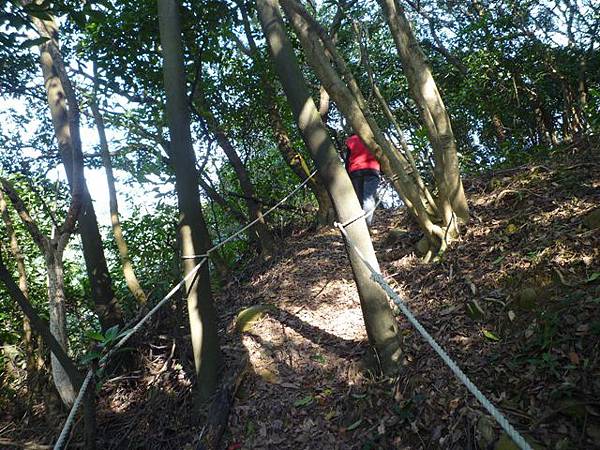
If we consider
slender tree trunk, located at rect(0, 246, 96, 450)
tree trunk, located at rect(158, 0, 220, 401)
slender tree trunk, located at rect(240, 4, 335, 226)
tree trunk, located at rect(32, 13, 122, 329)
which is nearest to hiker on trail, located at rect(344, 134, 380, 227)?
slender tree trunk, located at rect(240, 4, 335, 226)

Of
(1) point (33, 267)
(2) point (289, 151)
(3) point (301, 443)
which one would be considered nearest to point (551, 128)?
(2) point (289, 151)

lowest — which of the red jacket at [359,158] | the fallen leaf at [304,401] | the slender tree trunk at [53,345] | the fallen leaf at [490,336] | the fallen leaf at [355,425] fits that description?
the fallen leaf at [355,425]

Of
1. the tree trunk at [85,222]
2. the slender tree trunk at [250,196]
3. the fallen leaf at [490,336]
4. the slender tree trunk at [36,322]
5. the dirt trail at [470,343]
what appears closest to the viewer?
the dirt trail at [470,343]

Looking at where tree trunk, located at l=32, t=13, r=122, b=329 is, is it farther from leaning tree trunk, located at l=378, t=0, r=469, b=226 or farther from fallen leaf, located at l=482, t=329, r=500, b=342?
leaning tree trunk, located at l=378, t=0, r=469, b=226

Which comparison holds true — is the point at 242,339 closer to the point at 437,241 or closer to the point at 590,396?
the point at 437,241

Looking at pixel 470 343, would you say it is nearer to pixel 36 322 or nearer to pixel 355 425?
pixel 355 425

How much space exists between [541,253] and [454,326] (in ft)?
3.31

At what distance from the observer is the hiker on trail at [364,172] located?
5480 millimetres

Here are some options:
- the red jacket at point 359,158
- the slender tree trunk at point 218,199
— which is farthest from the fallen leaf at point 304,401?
the slender tree trunk at point 218,199

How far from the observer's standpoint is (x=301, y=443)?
2.89 meters

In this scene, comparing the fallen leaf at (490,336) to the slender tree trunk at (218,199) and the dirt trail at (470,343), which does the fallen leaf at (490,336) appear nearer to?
the dirt trail at (470,343)

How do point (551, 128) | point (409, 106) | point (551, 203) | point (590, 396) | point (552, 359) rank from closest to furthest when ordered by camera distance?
1. point (590, 396)
2. point (552, 359)
3. point (551, 203)
4. point (551, 128)
5. point (409, 106)

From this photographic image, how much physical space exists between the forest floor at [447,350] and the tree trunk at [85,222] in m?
0.54

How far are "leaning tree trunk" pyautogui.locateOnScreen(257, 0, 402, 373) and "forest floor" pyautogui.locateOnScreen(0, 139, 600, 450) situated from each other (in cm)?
25
